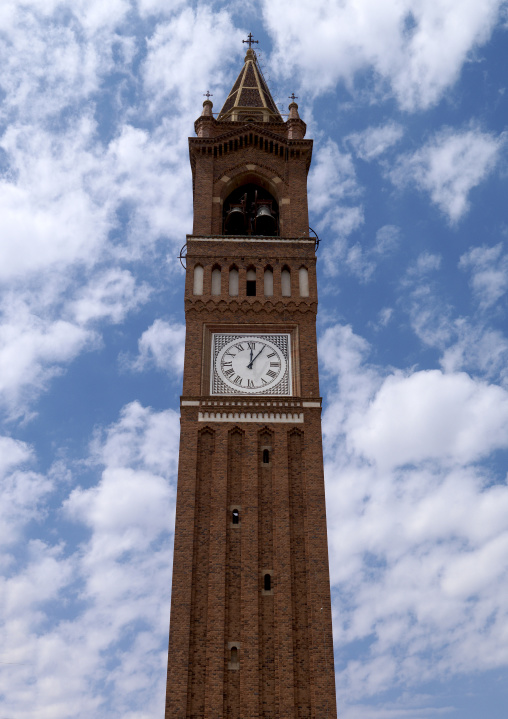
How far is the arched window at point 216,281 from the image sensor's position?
1436 inches

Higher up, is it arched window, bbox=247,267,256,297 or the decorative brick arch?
the decorative brick arch

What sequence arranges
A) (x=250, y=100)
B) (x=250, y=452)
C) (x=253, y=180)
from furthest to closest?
(x=250, y=100) → (x=253, y=180) → (x=250, y=452)

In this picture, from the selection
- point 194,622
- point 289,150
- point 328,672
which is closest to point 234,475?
point 194,622

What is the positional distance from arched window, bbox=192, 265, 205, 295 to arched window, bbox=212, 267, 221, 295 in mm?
520

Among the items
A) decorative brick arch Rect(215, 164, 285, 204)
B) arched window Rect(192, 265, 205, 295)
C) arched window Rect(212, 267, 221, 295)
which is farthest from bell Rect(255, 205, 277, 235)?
arched window Rect(192, 265, 205, 295)

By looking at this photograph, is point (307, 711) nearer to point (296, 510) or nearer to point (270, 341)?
point (296, 510)

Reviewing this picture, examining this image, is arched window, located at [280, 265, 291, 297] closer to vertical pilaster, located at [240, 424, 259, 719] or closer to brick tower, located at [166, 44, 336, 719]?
brick tower, located at [166, 44, 336, 719]

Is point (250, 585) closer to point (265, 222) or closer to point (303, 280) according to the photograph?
point (303, 280)

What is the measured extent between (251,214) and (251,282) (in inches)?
206

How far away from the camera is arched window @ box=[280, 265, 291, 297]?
1440 inches

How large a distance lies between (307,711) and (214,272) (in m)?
18.4

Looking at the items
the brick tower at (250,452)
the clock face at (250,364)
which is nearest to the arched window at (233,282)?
the brick tower at (250,452)

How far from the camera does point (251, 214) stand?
40.8 metres

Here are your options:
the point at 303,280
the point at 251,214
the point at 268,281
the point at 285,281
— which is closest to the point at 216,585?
the point at 268,281
